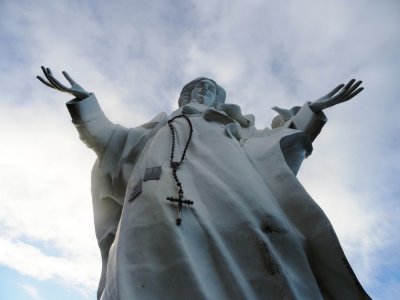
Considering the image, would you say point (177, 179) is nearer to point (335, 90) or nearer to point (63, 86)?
point (63, 86)

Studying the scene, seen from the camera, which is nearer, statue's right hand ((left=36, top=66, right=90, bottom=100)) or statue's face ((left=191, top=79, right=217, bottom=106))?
statue's right hand ((left=36, top=66, right=90, bottom=100))

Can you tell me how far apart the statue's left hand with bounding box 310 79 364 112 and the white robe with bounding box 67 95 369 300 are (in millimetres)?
111

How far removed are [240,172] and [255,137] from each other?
4.41ft

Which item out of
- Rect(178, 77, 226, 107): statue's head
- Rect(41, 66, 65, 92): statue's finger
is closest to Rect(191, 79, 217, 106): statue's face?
Rect(178, 77, 226, 107): statue's head

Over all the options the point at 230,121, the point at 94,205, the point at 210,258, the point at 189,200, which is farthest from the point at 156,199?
the point at 230,121

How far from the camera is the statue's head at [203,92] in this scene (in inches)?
258

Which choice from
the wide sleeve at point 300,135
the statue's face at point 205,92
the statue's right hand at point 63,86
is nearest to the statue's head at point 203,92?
the statue's face at point 205,92

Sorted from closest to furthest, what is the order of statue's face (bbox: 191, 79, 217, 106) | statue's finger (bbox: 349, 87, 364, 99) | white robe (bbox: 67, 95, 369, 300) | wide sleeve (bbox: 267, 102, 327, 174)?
white robe (bbox: 67, 95, 369, 300) → wide sleeve (bbox: 267, 102, 327, 174) → statue's finger (bbox: 349, 87, 364, 99) → statue's face (bbox: 191, 79, 217, 106)

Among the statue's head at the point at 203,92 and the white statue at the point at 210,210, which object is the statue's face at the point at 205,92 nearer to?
the statue's head at the point at 203,92

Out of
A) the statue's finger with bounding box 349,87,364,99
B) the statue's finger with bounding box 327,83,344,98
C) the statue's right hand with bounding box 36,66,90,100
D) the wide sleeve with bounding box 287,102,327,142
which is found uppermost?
the statue's right hand with bounding box 36,66,90,100

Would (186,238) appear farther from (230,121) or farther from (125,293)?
(230,121)

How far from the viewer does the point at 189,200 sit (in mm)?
3691

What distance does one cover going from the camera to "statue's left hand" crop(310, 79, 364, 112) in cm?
496

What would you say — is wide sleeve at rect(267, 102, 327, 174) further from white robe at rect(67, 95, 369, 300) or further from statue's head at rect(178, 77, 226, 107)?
statue's head at rect(178, 77, 226, 107)
